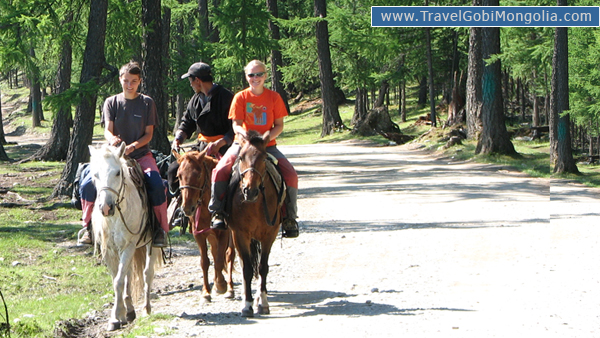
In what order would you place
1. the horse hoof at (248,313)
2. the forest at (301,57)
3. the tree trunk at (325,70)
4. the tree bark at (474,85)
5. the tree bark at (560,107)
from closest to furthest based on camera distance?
the horse hoof at (248,313), the forest at (301,57), the tree bark at (560,107), the tree bark at (474,85), the tree trunk at (325,70)

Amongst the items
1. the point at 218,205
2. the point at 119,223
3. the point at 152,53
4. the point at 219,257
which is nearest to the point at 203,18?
the point at 152,53

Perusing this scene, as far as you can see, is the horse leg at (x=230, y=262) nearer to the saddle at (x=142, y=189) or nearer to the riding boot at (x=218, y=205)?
the riding boot at (x=218, y=205)

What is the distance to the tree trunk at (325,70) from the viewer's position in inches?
1656

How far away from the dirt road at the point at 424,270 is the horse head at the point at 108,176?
4.70 feet

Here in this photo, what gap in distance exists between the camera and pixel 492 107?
89.9 ft

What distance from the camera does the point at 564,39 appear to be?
74.5ft

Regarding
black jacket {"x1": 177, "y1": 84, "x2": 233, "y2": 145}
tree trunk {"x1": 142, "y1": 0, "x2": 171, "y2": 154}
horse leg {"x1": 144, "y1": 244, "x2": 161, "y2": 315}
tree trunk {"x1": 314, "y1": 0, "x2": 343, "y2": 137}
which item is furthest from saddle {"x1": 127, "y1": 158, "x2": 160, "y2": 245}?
tree trunk {"x1": 314, "y1": 0, "x2": 343, "y2": 137}

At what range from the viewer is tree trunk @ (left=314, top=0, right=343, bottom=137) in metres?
42.1

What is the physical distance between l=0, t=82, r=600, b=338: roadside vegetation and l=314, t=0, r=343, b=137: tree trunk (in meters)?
9.73

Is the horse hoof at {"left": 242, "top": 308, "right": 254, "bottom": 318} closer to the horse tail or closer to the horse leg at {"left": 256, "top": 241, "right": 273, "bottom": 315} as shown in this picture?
the horse leg at {"left": 256, "top": 241, "right": 273, "bottom": 315}

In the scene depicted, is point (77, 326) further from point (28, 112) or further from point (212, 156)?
point (28, 112)

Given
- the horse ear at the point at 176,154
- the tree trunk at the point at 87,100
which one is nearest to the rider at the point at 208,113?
the horse ear at the point at 176,154

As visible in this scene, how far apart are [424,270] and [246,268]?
306 centimetres

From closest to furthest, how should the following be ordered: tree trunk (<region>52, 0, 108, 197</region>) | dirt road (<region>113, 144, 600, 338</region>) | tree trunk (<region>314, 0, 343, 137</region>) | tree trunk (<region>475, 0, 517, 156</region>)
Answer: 1. dirt road (<region>113, 144, 600, 338</region>)
2. tree trunk (<region>52, 0, 108, 197</region>)
3. tree trunk (<region>475, 0, 517, 156</region>)
4. tree trunk (<region>314, 0, 343, 137</region>)
